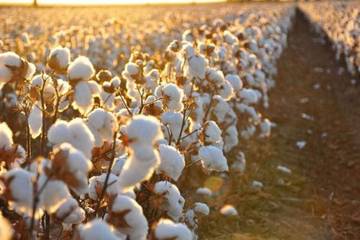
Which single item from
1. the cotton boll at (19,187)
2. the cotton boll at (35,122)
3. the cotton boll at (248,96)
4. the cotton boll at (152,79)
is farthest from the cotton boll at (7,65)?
the cotton boll at (248,96)

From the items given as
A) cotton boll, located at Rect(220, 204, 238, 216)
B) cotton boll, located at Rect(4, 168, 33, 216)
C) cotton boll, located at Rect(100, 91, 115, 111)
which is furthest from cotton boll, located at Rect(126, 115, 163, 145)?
cotton boll, located at Rect(220, 204, 238, 216)

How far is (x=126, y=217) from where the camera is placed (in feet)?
7.72

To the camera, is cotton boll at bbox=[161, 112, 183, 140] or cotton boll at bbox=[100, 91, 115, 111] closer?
cotton boll at bbox=[161, 112, 183, 140]

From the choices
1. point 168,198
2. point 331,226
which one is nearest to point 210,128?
point 168,198

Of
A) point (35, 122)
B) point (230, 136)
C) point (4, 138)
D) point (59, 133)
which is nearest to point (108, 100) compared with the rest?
point (35, 122)

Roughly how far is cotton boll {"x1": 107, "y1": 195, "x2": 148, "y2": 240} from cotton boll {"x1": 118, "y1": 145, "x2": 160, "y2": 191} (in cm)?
20

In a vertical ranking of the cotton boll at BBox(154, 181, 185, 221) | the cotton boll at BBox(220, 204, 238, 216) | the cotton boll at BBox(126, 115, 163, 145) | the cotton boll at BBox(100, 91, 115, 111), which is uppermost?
→ the cotton boll at BBox(126, 115, 163, 145)

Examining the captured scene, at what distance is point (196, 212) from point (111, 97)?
1087 millimetres

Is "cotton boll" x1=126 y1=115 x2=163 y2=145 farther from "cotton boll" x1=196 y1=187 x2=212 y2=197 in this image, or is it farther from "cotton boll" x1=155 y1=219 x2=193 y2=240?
"cotton boll" x1=196 y1=187 x2=212 y2=197

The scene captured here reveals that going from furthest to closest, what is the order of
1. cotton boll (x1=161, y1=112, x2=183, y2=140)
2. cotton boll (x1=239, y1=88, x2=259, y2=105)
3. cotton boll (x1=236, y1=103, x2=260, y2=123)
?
cotton boll (x1=236, y1=103, x2=260, y2=123)
cotton boll (x1=239, y1=88, x2=259, y2=105)
cotton boll (x1=161, y1=112, x2=183, y2=140)

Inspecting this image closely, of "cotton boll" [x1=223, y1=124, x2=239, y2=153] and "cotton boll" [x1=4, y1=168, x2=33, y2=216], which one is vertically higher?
"cotton boll" [x1=4, y1=168, x2=33, y2=216]

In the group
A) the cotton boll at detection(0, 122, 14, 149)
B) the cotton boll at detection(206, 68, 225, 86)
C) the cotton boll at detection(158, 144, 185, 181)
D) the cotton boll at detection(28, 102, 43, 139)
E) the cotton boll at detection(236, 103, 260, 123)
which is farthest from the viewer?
the cotton boll at detection(236, 103, 260, 123)

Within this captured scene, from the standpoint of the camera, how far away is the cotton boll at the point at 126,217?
235 centimetres

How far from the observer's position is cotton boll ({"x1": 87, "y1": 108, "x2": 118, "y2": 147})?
2660 mm
